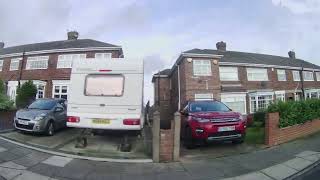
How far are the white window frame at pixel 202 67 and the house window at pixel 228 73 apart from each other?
333 centimetres

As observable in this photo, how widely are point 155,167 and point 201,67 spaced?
1833 centimetres

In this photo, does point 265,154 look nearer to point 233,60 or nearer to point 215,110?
point 215,110

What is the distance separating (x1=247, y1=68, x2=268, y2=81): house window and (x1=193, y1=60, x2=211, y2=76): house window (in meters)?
6.81

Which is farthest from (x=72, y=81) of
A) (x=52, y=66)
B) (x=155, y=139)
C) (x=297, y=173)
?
(x=52, y=66)

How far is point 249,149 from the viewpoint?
400 inches

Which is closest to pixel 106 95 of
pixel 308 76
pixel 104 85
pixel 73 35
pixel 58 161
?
→ pixel 104 85

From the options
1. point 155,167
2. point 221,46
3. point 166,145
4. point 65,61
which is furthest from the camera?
point 221,46

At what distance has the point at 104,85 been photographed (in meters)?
10.0

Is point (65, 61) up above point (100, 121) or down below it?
above

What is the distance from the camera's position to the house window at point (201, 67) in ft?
83.2

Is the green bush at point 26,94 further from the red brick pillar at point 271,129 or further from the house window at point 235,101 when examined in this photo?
the red brick pillar at point 271,129

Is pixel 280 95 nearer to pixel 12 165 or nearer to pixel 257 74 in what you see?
pixel 257 74

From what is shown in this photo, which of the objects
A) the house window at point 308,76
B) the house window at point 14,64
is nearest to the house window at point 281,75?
the house window at point 308,76

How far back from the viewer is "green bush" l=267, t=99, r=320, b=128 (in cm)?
1164
